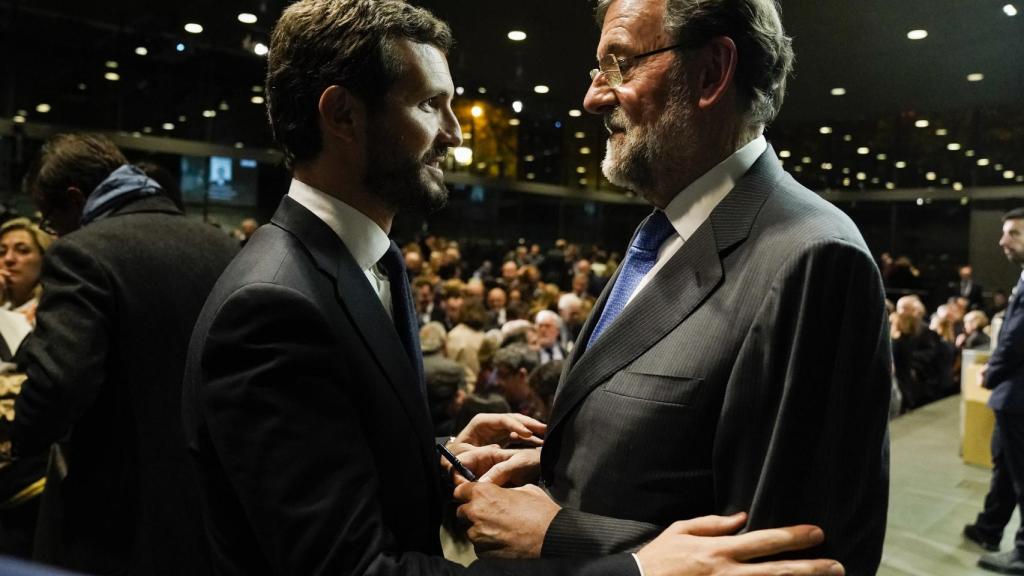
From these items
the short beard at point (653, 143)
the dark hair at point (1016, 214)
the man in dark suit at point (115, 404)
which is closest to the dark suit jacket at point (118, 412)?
the man in dark suit at point (115, 404)

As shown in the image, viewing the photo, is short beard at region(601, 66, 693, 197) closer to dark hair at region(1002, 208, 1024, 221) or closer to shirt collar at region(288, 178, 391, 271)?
shirt collar at region(288, 178, 391, 271)

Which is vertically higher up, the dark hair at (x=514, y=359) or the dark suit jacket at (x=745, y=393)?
the dark suit jacket at (x=745, y=393)

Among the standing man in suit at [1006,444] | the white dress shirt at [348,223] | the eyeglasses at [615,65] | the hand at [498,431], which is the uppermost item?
the eyeglasses at [615,65]

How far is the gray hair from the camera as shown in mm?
1241

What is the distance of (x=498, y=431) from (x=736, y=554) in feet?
2.17

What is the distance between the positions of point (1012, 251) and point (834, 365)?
4.64 m

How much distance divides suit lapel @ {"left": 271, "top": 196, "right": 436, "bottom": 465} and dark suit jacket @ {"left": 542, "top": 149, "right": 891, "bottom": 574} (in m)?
0.24

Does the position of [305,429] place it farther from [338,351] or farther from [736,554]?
[736,554]

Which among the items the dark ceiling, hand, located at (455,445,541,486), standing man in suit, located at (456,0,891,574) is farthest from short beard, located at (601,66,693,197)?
the dark ceiling

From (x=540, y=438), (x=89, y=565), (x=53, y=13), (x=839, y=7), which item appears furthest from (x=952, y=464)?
(x=53, y=13)

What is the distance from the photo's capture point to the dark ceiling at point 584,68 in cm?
499

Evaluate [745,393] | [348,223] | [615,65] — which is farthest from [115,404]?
[745,393]

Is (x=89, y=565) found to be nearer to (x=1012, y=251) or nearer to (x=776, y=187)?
(x=776, y=187)

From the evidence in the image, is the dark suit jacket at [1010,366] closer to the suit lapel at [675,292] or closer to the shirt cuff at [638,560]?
the suit lapel at [675,292]
